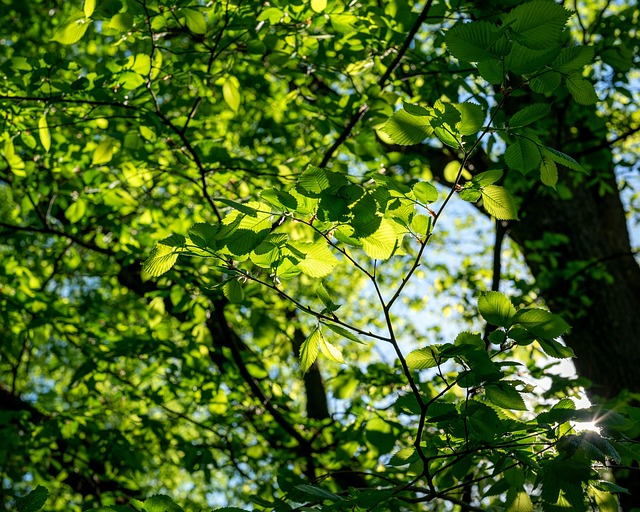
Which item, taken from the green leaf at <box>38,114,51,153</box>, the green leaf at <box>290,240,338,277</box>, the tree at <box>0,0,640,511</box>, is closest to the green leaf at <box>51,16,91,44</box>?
the tree at <box>0,0,640,511</box>

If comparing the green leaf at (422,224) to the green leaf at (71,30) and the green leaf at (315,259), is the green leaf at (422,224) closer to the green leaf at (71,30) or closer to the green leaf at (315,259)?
the green leaf at (315,259)

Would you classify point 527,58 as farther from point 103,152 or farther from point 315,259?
point 103,152

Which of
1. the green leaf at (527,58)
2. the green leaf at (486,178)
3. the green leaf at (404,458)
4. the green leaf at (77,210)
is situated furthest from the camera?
the green leaf at (77,210)

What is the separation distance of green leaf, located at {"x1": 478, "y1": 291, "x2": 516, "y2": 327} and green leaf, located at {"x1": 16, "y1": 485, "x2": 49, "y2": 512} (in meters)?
1.13

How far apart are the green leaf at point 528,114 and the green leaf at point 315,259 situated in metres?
0.56

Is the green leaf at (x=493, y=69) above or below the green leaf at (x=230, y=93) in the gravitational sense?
below

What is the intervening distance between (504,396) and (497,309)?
0.21 meters

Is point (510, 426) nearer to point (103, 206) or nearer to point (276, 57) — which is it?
point (276, 57)

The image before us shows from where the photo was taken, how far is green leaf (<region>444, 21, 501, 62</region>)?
127 cm

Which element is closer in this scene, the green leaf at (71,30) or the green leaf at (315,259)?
the green leaf at (315,259)

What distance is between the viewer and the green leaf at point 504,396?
4.42 feet

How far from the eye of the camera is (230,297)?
5.09ft

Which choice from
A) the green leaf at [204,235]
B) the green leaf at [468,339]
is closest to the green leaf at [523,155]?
the green leaf at [468,339]

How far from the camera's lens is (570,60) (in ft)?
4.36
